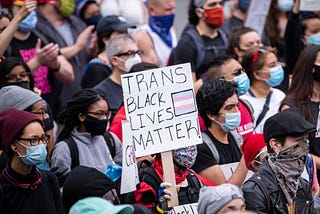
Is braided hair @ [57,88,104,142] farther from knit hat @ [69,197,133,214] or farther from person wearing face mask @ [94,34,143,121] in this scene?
knit hat @ [69,197,133,214]

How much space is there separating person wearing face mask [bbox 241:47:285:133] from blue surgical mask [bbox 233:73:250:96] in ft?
0.82

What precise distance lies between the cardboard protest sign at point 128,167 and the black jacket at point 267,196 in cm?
82

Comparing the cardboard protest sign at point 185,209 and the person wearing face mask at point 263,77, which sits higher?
the cardboard protest sign at point 185,209

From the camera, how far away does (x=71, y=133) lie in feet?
24.3

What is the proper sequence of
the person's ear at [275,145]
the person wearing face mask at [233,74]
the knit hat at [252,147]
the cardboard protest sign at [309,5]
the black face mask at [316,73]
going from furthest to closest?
the cardboard protest sign at [309,5], the person wearing face mask at [233,74], the black face mask at [316,73], the knit hat at [252,147], the person's ear at [275,145]

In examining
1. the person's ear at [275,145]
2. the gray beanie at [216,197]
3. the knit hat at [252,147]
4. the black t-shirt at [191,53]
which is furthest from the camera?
the black t-shirt at [191,53]

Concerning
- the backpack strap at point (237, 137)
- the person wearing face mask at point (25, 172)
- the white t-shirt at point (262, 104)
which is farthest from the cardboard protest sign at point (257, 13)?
the person wearing face mask at point (25, 172)

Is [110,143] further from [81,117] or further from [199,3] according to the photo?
[199,3]

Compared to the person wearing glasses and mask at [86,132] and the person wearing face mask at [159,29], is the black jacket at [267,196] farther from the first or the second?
the person wearing face mask at [159,29]

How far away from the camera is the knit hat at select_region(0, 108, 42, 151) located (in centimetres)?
648

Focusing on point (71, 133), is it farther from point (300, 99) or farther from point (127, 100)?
point (300, 99)

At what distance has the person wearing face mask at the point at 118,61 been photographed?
8.82 meters


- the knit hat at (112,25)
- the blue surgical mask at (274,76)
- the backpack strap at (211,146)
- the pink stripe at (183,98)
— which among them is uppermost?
the pink stripe at (183,98)

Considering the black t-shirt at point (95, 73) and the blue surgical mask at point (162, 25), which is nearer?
the black t-shirt at point (95, 73)
